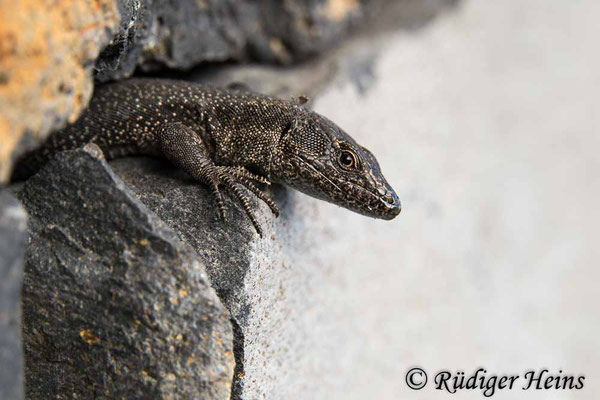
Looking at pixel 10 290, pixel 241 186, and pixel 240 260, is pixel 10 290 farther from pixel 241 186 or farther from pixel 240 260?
pixel 241 186

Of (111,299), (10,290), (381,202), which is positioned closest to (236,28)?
(381,202)

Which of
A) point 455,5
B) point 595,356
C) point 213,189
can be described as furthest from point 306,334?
point 455,5

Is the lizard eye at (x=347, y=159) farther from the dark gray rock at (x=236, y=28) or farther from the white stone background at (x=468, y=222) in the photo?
the dark gray rock at (x=236, y=28)

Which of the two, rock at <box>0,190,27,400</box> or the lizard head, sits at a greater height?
the lizard head

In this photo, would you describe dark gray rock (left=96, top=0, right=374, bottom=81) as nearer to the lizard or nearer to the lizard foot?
the lizard

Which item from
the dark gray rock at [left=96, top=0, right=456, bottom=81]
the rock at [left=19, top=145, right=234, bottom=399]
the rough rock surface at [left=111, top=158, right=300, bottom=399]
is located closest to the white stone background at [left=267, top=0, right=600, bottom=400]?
the rough rock surface at [left=111, top=158, right=300, bottom=399]

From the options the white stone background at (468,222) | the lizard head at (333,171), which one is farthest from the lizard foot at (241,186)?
the white stone background at (468,222)

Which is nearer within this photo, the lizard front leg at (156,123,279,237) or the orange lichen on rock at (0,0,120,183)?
the orange lichen on rock at (0,0,120,183)
